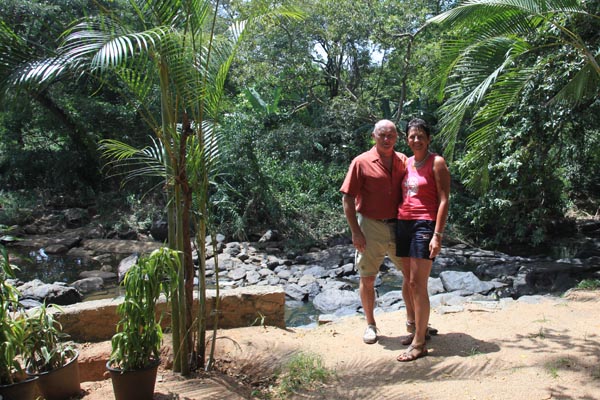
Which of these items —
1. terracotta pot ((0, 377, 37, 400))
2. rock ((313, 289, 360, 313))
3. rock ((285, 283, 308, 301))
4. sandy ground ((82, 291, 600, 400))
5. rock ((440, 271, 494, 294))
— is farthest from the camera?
rock ((285, 283, 308, 301))

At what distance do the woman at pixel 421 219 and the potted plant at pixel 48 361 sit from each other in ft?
7.55

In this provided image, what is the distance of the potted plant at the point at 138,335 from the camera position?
309 centimetres

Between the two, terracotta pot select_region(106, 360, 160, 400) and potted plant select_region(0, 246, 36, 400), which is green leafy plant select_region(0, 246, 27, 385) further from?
terracotta pot select_region(106, 360, 160, 400)

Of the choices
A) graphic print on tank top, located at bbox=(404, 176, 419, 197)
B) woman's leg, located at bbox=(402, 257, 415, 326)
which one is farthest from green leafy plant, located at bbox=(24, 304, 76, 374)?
graphic print on tank top, located at bbox=(404, 176, 419, 197)

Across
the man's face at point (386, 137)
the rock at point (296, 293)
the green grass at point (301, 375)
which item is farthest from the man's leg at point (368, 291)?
the rock at point (296, 293)

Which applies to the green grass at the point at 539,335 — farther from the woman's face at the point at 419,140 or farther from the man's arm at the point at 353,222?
the woman's face at the point at 419,140

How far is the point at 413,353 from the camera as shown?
3.89m

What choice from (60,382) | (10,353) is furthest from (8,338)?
(60,382)

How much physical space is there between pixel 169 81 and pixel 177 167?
0.60 metres

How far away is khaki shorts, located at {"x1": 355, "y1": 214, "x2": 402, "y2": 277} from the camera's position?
169 inches

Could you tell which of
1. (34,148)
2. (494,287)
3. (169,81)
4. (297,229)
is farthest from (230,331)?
(34,148)

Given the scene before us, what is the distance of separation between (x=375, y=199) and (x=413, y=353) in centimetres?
123

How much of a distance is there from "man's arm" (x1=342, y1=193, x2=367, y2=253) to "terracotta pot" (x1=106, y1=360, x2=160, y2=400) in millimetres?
1866

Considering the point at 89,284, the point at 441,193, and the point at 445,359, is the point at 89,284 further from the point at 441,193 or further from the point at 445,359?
the point at 441,193
